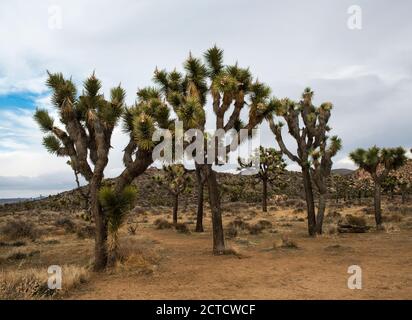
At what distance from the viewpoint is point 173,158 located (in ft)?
39.1

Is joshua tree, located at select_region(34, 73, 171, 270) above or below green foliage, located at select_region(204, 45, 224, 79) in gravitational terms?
below

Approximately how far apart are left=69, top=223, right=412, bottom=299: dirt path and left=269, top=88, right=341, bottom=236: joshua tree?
3.56m

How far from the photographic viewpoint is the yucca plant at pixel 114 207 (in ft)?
35.2

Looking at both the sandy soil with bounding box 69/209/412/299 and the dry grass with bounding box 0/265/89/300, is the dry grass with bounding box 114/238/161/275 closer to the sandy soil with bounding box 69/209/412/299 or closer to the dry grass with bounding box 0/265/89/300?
the sandy soil with bounding box 69/209/412/299

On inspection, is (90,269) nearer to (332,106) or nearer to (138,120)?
(138,120)

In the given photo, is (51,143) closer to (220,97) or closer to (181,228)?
(220,97)

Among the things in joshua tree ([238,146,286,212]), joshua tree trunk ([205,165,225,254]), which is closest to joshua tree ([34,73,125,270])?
joshua tree trunk ([205,165,225,254])

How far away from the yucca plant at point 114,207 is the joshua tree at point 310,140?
924cm

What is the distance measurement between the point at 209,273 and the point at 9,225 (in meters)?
13.4

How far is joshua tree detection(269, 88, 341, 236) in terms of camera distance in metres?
18.2

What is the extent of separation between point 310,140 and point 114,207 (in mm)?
10984

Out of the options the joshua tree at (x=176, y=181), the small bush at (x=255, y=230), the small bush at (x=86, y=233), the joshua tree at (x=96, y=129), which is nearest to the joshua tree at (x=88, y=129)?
the joshua tree at (x=96, y=129)
